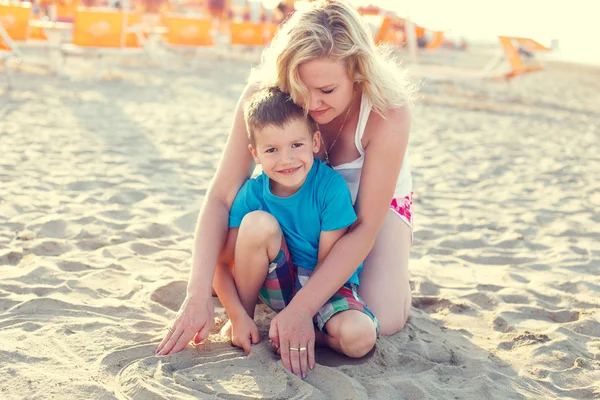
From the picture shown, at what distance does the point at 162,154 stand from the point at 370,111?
323cm

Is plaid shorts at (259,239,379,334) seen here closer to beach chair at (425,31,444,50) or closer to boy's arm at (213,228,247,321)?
boy's arm at (213,228,247,321)

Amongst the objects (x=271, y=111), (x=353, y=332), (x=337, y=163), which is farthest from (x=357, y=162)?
(x=353, y=332)

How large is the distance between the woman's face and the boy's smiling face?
0.10m

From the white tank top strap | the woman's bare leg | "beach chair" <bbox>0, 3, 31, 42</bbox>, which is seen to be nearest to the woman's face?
the white tank top strap

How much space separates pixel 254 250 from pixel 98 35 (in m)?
8.65

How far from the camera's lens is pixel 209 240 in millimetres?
2416

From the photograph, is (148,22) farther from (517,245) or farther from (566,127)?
(517,245)

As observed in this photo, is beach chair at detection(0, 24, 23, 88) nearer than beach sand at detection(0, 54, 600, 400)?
No

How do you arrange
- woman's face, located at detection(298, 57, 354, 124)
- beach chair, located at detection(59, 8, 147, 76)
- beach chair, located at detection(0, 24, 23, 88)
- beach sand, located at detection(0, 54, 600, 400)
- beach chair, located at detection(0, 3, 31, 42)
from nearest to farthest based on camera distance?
beach sand, located at detection(0, 54, 600, 400), woman's face, located at detection(298, 57, 354, 124), beach chair, located at detection(0, 24, 23, 88), beach chair, located at detection(0, 3, 31, 42), beach chair, located at detection(59, 8, 147, 76)

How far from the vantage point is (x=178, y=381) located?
201cm

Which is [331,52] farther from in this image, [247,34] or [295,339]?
[247,34]

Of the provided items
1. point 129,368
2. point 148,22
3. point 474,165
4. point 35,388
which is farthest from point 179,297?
point 148,22

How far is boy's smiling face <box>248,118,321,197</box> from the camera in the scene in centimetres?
227

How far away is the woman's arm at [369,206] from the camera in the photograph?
2.25 meters
